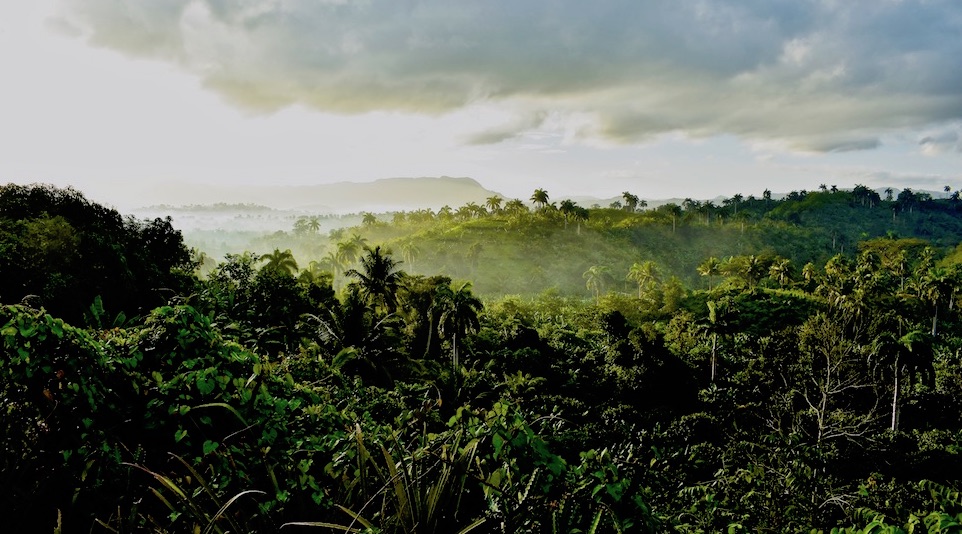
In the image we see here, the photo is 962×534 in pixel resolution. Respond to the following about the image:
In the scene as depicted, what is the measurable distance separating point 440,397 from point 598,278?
9465 centimetres

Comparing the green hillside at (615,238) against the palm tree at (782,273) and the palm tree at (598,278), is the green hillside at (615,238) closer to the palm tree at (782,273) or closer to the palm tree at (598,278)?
the palm tree at (598,278)

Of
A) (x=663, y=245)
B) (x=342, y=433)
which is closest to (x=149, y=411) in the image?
(x=342, y=433)

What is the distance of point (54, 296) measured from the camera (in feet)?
74.1

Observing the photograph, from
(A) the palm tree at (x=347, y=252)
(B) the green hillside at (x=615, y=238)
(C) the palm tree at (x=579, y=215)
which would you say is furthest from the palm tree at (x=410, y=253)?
(C) the palm tree at (x=579, y=215)

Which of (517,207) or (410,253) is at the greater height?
(517,207)

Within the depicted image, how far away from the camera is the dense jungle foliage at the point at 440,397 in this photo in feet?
11.0

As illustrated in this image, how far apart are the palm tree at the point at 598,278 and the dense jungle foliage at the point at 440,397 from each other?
886mm

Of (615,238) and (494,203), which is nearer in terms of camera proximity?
(615,238)

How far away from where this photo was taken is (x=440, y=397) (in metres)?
4.02

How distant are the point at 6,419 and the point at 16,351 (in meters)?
0.57

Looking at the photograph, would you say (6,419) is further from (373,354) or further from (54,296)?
(373,354)

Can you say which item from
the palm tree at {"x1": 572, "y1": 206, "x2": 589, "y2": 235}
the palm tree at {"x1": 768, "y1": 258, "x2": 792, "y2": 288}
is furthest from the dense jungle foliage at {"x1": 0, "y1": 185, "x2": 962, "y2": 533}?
the palm tree at {"x1": 572, "y1": 206, "x2": 589, "y2": 235}

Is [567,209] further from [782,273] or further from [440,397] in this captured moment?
[440,397]

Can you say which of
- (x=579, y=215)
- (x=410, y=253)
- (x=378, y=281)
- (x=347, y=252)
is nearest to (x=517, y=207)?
(x=579, y=215)
